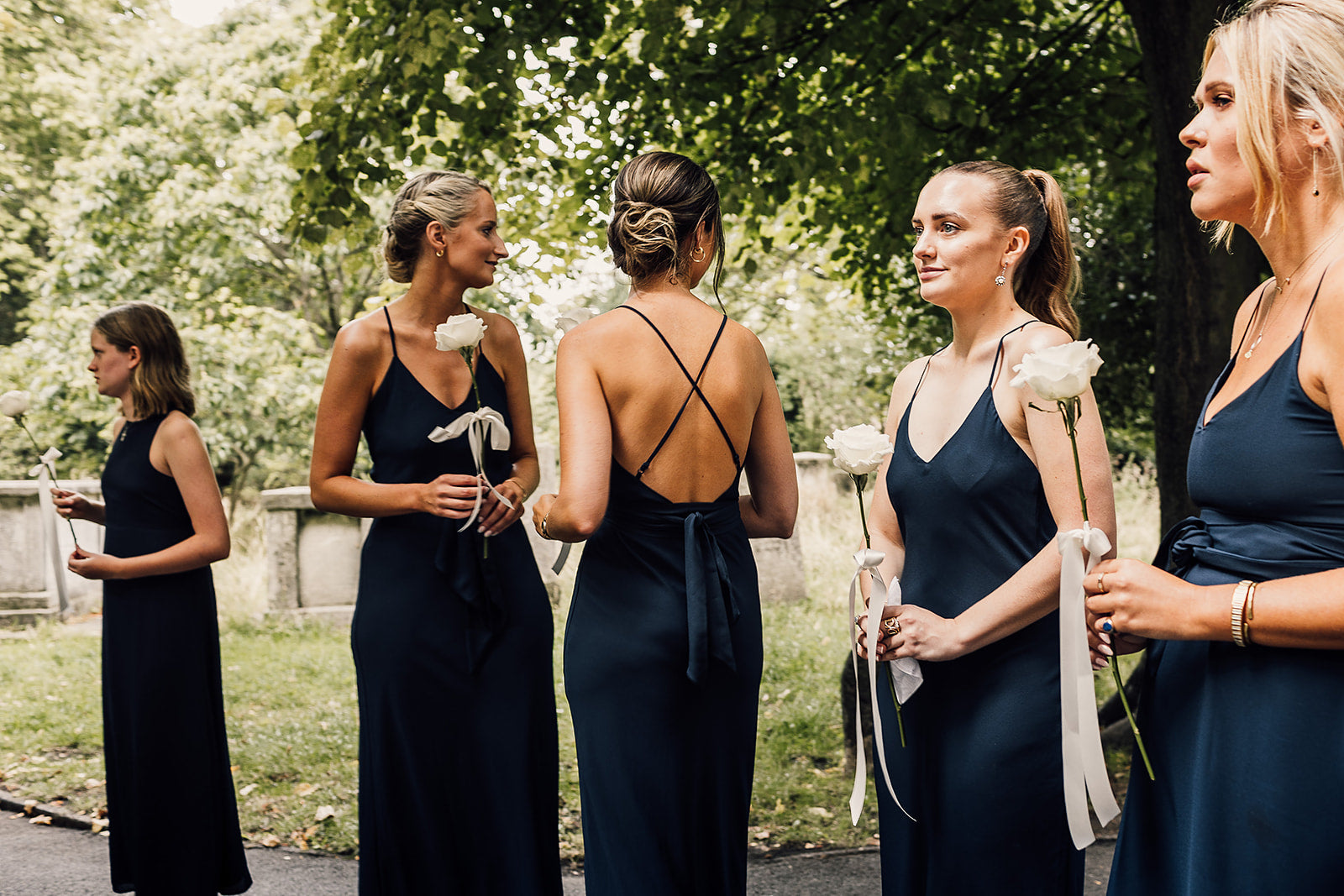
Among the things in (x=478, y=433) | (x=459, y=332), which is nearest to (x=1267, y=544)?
(x=459, y=332)

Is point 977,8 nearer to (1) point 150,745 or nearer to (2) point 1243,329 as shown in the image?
(2) point 1243,329

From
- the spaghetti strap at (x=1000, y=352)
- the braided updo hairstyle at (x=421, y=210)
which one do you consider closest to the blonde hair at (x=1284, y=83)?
the spaghetti strap at (x=1000, y=352)

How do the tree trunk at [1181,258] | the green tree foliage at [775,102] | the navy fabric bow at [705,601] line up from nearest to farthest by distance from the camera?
the navy fabric bow at [705,601], the tree trunk at [1181,258], the green tree foliage at [775,102]

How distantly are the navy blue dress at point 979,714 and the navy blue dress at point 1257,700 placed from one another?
45 centimetres

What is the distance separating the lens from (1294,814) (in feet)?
5.77

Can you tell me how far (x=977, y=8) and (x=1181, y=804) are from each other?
6192 mm

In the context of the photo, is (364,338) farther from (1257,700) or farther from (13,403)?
(1257,700)

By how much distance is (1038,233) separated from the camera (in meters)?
2.72

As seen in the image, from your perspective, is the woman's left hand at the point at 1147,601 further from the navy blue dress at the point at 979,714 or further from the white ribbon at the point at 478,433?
the white ribbon at the point at 478,433

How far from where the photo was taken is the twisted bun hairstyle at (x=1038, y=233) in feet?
8.73

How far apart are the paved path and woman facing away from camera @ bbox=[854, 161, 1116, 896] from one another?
92.3 inches

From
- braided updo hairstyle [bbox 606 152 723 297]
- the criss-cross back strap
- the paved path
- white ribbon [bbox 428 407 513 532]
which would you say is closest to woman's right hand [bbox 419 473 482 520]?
white ribbon [bbox 428 407 513 532]

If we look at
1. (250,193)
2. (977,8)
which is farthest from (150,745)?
(250,193)

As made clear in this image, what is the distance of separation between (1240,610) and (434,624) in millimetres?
2518
